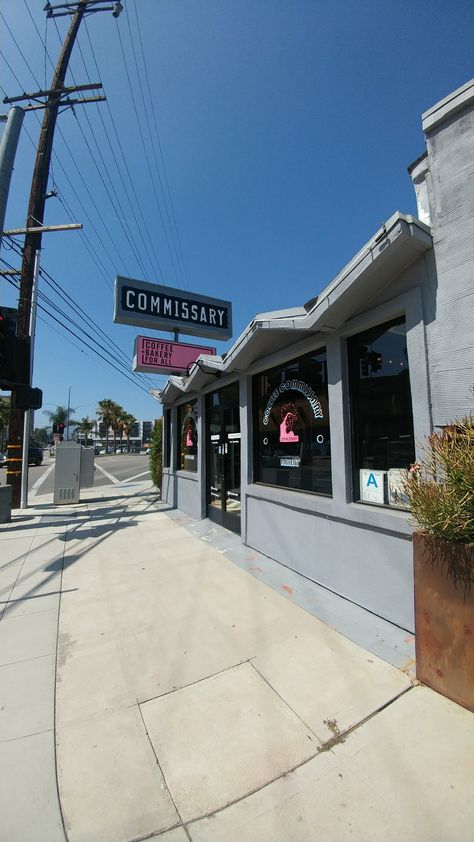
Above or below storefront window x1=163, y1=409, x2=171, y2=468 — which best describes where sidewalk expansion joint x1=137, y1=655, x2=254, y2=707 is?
below

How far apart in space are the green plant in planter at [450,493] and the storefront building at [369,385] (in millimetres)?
536

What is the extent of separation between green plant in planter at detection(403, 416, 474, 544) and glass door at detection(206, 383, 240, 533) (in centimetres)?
399

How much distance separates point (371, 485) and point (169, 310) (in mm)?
7018

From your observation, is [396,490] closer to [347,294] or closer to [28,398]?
[347,294]

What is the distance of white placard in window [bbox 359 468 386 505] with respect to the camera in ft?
10.8

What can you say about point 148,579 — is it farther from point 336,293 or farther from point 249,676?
point 336,293

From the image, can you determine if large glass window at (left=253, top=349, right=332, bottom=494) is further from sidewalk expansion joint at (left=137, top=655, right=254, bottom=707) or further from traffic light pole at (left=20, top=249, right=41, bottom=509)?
traffic light pole at (left=20, top=249, right=41, bottom=509)

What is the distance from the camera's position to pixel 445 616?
219 centimetres

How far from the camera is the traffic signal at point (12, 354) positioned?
4.95m

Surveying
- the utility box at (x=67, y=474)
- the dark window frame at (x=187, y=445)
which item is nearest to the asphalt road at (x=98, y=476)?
the utility box at (x=67, y=474)

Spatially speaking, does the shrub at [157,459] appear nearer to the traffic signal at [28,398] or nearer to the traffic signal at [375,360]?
the traffic signal at [28,398]

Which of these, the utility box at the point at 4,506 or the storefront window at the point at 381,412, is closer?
the storefront window at the point at 381,412

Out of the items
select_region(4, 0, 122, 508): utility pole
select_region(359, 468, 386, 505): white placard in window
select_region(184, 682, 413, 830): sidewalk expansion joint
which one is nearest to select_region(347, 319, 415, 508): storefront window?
select_region(359, 468, 386, 505): white placard in window

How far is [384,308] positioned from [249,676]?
3293mm
